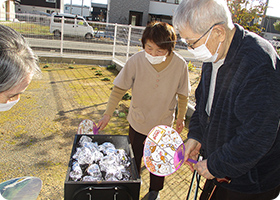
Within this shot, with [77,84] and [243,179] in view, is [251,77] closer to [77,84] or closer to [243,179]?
[243,179]

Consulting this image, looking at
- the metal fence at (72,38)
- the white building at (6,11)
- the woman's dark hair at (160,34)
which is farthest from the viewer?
the white building at (6,11)

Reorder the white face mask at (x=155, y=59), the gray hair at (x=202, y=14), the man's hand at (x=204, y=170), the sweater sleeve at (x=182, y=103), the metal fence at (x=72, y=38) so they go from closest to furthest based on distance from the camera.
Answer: the gray hair at (x=202, y=14)
the man's hand at (x=204, y=170)
the white face mask at (x=155, y=59)
the sweater sleeve at (x=182, y=103)
the metal fence at (x=72, y=38)

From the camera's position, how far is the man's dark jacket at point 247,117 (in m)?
1.01

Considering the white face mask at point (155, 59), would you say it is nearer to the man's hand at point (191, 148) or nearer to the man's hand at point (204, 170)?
the man's hand at point (191, 148)

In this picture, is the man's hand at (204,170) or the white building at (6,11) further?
the white building at (6,11)

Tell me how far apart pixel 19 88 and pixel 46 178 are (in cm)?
182

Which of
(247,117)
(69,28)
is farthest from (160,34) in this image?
(69,28)

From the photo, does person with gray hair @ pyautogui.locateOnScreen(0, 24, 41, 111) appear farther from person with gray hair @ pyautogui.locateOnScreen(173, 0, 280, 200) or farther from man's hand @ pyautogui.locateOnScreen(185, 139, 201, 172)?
man's hand @ pyautogui.locateOnScreen(185, 139, 201, 172)

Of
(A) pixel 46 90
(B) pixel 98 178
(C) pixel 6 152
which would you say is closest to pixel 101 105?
(A) pixel 46 90

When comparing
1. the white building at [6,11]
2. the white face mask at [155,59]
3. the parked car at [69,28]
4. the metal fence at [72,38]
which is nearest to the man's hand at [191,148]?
the white face mask at [155,59]

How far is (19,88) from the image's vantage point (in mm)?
1118

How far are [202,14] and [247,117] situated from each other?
0.58 metres

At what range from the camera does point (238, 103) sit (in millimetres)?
1088

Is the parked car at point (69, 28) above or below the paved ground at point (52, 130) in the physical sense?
above
